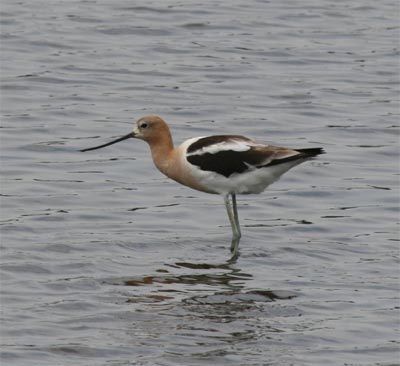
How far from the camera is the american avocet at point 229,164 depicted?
12.3 metres

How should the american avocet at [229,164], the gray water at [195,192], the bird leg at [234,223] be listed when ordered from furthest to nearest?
the bird leg at [234,223]
the american avocet at [229,164]
the gray water at [195,192]

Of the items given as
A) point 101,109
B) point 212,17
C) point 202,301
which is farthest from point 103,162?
point 212,17

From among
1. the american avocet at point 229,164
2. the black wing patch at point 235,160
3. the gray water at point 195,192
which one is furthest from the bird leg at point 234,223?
the black wing patch at point 235,160

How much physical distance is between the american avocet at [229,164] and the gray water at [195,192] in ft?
1.53

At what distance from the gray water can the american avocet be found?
0.47 metres

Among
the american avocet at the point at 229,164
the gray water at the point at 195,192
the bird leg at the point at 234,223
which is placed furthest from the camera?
the bird leg at the point at 234,223

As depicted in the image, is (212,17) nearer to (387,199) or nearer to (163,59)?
(163,59)

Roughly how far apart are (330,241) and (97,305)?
9.64 feet

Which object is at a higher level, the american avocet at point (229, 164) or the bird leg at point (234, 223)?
the american avocet at point (229, 164)

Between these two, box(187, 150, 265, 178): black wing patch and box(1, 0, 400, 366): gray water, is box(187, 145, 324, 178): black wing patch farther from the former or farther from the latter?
box(1, 0, 400, 366): gray water

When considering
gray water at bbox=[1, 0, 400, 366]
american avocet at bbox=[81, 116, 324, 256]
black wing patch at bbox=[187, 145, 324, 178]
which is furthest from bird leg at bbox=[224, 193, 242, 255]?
black wing patch at bbox=[187, 145, 324, 178]

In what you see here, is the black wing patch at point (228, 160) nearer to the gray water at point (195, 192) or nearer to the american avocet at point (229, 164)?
the american avocet at point (229, 164)

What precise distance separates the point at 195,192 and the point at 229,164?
2047mm

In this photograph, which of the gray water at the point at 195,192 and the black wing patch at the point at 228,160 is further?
the black wing patch at the point at 228,160
